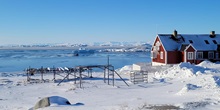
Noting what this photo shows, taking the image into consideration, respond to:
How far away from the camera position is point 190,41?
46.2m

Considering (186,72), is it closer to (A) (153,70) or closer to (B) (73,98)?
(A) (153,70)

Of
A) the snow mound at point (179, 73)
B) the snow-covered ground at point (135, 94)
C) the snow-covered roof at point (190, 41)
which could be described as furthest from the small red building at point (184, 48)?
the snow mound at point (179, 73)

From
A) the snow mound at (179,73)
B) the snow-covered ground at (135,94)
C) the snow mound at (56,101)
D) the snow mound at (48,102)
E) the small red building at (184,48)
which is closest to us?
the snow-covered ground at (135,94)

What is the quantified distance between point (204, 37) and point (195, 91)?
1129 inches

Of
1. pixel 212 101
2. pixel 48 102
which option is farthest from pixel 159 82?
pixel 48 102

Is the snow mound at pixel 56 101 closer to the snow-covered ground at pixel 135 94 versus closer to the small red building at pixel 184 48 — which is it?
the snow-covered ground at pixel 135 94

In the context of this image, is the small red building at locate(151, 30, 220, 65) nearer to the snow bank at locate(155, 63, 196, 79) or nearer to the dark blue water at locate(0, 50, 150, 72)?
the snow bank at locate(155, 63, 196, 79)

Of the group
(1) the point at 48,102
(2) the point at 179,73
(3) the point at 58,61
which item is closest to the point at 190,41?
(2) the point at 179,73

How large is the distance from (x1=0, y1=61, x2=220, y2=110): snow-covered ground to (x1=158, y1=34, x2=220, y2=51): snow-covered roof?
27.2 ft

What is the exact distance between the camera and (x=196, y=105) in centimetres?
1600

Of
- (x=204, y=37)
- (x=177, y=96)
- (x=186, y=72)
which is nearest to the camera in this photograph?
(x=177, y=96)

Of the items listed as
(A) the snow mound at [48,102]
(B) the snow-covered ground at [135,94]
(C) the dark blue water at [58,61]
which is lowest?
(C) the dark blue water at [58,61]

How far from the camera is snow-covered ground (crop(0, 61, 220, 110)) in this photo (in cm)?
1633

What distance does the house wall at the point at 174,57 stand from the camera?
44438 millimetres
